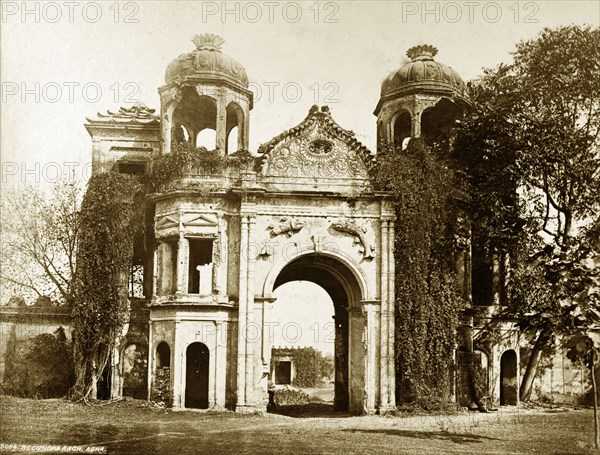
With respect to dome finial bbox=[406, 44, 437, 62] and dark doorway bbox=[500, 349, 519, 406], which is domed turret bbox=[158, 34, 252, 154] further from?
dark doorway bbox=[500, 349, 519, 406]

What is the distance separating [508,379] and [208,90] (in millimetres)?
14649

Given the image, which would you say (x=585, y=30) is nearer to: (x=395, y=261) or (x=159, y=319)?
(x=395, y=261)

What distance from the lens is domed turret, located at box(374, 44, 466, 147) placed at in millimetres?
24953

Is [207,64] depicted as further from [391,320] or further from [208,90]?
[391,320]

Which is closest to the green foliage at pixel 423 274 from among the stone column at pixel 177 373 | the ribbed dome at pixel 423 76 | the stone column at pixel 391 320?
the stone column at pixel 391 320

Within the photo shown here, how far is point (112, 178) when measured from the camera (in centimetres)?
2295

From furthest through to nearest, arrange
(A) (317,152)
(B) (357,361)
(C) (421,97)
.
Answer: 1. (C) (421,97)
2. (A) (317,152)
3. (B) (357,361)

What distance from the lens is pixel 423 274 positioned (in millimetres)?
21594

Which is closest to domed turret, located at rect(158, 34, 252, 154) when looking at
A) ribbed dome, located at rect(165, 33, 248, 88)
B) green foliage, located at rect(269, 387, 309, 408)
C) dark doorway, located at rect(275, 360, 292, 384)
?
ribbed dome, located at rect(165, 33, 248, 88)

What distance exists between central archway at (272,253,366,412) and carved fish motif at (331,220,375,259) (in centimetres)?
83

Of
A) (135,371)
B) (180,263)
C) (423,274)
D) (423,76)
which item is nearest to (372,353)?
(423,274)

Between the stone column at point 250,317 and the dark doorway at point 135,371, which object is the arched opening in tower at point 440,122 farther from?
the dark doorway at point 135,371

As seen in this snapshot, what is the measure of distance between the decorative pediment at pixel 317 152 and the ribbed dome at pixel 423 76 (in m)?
4.24

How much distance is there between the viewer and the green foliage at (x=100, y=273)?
2197 centimetres
